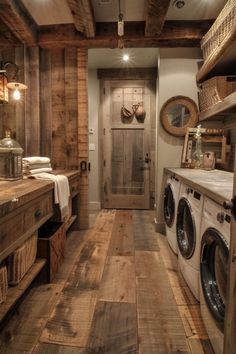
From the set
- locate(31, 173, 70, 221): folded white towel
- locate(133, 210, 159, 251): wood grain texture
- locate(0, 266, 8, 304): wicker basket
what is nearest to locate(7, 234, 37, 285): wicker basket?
locate(0, 266, 8, 304): wicker basket

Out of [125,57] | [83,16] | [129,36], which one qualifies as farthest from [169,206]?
[125,57]

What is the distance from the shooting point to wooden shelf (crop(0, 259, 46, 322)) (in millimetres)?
1381

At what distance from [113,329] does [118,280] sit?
58cm

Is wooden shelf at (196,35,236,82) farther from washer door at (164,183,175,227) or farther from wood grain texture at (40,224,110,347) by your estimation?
wood grain texture at (40,224,110,347)

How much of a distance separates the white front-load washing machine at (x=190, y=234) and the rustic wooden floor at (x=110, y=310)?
163mm

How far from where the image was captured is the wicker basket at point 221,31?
6.63 ft

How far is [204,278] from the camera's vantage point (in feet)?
4.90

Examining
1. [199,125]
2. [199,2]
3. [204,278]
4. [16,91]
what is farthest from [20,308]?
[199,2]

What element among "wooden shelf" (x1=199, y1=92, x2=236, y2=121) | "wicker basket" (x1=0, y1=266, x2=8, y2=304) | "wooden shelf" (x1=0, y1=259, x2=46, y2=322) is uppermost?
"wooden shelf" (x1=199, y1=92, x2=236, y2=121)

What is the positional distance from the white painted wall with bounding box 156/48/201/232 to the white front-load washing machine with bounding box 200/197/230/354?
5.90 feet

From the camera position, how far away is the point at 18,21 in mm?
2617

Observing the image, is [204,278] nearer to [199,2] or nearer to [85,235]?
[85,235]

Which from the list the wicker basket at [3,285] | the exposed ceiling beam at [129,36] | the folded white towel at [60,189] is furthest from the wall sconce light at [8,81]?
the wicker basket at [3,285]

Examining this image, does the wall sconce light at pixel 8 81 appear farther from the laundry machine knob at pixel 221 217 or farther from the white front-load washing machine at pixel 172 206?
the laundry machine knob at pixel 221 217
